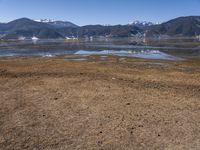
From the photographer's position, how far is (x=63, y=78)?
1994 centimetres

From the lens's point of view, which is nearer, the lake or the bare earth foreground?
the bare earth foreground

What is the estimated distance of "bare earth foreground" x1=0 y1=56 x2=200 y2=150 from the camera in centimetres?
877

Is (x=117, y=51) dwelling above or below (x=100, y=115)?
below

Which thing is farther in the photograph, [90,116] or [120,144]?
[90,116]

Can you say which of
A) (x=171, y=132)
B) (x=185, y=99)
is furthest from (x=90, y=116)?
(x=185, y=99)

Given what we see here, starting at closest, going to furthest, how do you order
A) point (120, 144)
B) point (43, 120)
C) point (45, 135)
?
point (120, 144) → point (45, 135) → point (43, 120)

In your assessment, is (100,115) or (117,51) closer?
(100,115)

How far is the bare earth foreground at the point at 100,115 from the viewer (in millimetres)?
8766

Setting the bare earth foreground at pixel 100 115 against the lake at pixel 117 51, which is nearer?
the bare earth foreground at pixel 100 115

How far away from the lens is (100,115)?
1132cm

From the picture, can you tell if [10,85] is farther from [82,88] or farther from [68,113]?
[68,113]

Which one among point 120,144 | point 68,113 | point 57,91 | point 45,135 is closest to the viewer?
point 120,144

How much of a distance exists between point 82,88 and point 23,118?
565 centimetres

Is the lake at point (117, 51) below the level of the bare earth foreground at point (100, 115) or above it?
below
